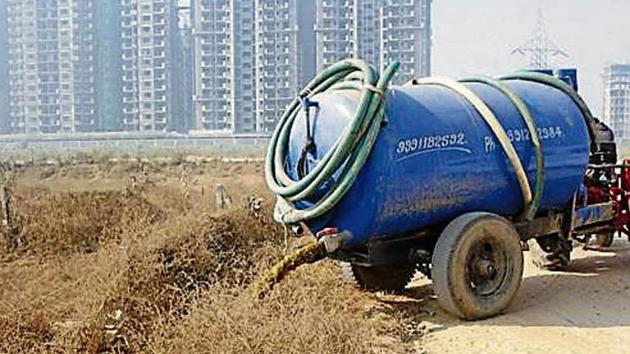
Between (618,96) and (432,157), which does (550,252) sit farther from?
(618,96)

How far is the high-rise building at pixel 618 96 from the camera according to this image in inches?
1779

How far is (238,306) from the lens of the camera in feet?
20.4

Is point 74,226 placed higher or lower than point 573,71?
lower

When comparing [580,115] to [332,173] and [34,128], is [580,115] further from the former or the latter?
[34,128]

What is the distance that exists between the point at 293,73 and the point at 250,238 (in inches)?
1404

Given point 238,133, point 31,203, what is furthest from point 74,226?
point 238,133

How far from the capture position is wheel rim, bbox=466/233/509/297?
7262 mm

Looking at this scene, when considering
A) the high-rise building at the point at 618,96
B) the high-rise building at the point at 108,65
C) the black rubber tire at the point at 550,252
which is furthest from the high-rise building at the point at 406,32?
the black rubber tire at the point at 550,252

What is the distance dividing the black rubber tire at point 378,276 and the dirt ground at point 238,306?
9cm

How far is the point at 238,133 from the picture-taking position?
1850 inches

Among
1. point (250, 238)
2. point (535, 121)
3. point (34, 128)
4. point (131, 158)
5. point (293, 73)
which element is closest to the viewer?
point (535, 121)

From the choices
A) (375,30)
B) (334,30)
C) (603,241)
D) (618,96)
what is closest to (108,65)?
(334,30)

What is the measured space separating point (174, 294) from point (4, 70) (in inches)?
1901

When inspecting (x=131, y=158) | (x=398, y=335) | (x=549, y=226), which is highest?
(x=549, y=226)
